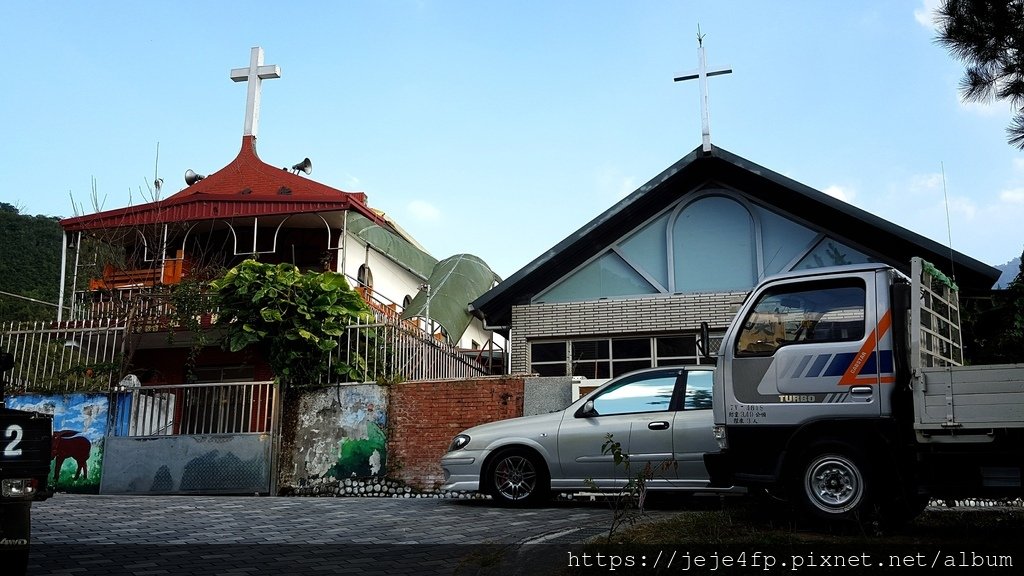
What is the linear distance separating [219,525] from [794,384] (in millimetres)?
5701

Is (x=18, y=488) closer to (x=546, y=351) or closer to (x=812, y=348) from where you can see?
(x=812, y=348)

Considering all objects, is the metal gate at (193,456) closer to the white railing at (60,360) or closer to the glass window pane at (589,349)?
the white railing at (60,360)

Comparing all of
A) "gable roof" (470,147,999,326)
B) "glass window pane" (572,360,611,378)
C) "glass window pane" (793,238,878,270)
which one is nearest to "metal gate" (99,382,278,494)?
"gable roof" (470,147,999,326)

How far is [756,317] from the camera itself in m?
8.38

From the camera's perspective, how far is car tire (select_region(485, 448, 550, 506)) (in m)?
10.6

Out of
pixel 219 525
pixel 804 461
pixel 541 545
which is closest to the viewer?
pixel 541 545

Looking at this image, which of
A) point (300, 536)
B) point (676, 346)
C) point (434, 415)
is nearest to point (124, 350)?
point (434, 415)

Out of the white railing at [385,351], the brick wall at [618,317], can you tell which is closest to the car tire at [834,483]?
the brick wall at [618,317]

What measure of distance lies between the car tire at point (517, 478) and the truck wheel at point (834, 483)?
367 cm

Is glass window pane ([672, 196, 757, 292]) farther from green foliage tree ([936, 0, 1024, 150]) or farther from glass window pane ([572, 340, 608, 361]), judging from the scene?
green foliage tree ([936, 0, 1024, 150])

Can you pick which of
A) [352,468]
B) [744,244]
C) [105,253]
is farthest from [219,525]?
[105,253]

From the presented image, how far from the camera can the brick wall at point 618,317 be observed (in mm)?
15461

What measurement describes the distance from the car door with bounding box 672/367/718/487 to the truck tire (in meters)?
6.42

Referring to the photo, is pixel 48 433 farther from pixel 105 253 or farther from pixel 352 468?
pixel 105 253
